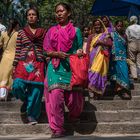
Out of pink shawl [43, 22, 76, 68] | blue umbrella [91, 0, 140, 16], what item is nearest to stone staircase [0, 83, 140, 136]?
pink shawl [43, 22, 76, 68]

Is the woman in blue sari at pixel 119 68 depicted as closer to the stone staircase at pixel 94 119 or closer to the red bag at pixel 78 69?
the stone staircase at pixel 94 119

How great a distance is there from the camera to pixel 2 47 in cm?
945

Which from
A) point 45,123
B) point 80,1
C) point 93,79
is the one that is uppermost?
point 80,1

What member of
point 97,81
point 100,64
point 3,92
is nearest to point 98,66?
point 100,64

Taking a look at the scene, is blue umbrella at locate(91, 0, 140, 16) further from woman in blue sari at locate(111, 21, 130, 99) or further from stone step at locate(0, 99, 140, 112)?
stone step at locate(0, 99, 140, 112)

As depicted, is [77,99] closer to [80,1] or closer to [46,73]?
[46,73]

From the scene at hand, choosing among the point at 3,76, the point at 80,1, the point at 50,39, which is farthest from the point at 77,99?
the point at 80,1

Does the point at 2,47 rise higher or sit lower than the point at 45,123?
higher

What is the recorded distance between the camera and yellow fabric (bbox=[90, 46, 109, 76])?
931 cm

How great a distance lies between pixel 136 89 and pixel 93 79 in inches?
52.4

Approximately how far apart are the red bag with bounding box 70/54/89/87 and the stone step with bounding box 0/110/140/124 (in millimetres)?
930

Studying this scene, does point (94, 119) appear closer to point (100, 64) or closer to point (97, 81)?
point (97, 81)

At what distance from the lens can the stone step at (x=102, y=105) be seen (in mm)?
8984

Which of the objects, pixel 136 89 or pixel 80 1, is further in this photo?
pixel 80 1
